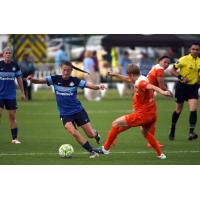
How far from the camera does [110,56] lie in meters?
47.0

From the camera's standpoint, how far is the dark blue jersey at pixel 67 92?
1738cm

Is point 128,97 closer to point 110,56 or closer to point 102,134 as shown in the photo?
point 110,56

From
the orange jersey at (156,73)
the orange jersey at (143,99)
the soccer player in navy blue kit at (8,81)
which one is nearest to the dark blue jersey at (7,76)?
the soccer player in navy blue kit at (8,81)

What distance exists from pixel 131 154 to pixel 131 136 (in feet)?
14.4

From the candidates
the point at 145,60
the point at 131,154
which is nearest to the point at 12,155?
the point at 131,154

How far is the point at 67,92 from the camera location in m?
17.4

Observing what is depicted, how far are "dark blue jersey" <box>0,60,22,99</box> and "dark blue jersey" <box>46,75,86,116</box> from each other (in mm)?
2497

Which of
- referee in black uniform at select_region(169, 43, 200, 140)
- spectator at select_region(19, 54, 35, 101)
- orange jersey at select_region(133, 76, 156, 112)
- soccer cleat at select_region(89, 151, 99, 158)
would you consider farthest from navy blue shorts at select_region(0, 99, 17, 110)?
spectator at select_region(19, 54, 35, 101)

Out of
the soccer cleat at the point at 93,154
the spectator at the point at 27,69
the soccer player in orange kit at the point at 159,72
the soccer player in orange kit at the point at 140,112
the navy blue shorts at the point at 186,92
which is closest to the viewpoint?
the soccer player in orange kit at the point at 140,112

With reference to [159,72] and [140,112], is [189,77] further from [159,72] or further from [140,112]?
[140,112]

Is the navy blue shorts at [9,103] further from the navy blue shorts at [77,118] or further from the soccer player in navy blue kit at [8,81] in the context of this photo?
the navy blue shorts at [77,118]

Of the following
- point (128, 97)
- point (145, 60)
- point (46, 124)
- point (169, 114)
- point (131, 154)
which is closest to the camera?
point (131, 154)

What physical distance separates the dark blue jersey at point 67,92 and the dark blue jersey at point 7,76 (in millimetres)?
2497

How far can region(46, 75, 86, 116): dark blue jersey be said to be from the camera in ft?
57.0
